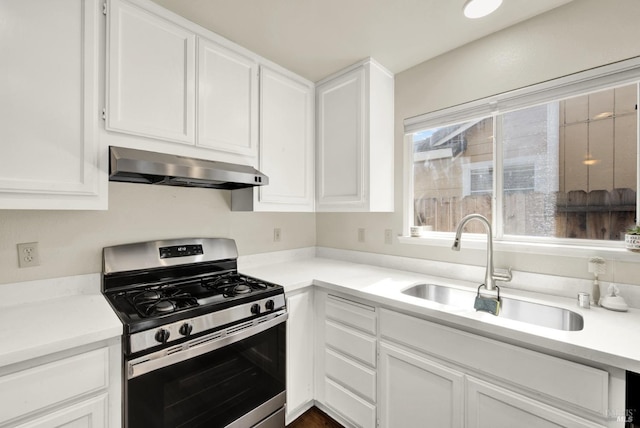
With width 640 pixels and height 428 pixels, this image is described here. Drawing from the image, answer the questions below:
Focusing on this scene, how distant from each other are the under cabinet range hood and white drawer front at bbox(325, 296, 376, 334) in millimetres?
882

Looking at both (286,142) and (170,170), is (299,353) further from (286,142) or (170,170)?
(286,142)

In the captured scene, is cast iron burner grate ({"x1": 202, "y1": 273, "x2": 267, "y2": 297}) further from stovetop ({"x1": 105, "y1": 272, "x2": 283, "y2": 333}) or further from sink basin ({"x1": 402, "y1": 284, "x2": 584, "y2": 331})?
sink basin ({"x1": 402, "y1": 284, "x2": 584, "y2": 331})

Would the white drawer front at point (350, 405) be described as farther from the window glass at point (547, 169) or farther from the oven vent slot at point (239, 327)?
the window glass at point (547, 169)

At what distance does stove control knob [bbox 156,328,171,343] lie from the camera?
116cm

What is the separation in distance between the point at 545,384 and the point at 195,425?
1.46 metres

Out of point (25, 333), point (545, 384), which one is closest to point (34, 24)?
point (25, 333)

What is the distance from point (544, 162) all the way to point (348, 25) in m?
1.38

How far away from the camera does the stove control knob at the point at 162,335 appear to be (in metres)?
1.16

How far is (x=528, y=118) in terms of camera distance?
1682mm

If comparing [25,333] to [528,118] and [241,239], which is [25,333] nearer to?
[241,239]

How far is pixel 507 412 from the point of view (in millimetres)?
1130

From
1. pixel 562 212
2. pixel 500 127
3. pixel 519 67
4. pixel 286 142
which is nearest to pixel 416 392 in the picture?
pixel 562 212

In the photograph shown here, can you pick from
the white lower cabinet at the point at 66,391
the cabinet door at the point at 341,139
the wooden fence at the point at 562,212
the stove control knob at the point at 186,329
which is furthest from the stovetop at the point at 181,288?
the wooden fence at the point at 562,212

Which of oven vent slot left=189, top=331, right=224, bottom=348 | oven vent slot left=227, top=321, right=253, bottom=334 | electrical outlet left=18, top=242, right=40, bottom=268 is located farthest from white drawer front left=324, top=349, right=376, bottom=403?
electrical outlet left=18, top=242, right=40, bottom=268
